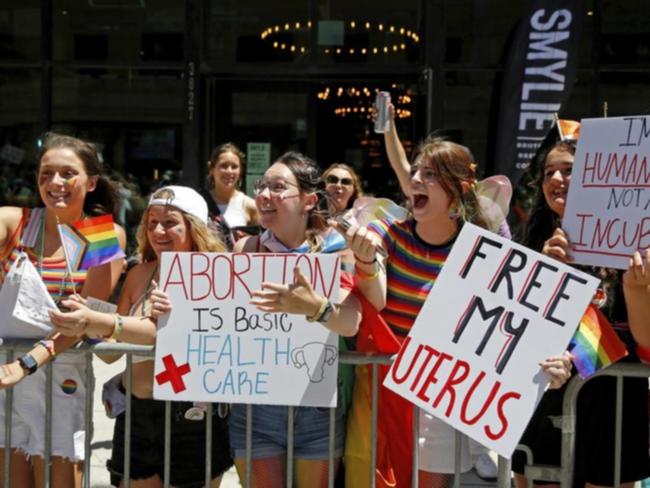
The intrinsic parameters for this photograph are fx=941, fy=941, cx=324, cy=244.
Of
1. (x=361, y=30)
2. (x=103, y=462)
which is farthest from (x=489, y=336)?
(x=361, y=30)

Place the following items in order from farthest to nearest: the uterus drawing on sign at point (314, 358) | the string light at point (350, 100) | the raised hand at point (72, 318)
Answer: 1. the string light at point (350, 100)
2. the uterus drawing on sign at point (314, 358)
3. the raised hand at point (72, 318)

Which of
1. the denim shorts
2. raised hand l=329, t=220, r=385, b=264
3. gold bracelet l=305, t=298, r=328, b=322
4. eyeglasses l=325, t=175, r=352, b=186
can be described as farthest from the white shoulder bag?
eyeglasses l=325, t=175, r=352, b=186

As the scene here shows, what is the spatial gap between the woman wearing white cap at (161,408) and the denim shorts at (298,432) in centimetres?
29

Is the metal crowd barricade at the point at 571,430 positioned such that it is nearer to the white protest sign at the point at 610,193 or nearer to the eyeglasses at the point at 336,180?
the white protest sign at the point at 610,193

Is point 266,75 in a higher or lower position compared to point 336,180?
A: higher

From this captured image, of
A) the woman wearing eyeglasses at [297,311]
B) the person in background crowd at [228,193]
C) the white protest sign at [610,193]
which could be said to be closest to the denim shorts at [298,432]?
the woman wearing eyeglasses at [297,311]

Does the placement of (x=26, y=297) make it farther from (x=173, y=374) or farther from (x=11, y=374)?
(x=173, y=374)

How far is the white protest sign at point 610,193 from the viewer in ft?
11.1

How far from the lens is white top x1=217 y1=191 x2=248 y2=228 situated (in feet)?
24.0

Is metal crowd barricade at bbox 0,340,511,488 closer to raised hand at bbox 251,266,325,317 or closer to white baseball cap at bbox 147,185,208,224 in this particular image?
raised hand at bbox 251,266,325,317

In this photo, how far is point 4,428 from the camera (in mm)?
3951

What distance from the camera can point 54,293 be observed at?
3.88 metres

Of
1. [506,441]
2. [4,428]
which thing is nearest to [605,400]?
[506,441]

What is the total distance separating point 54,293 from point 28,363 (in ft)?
1.18
